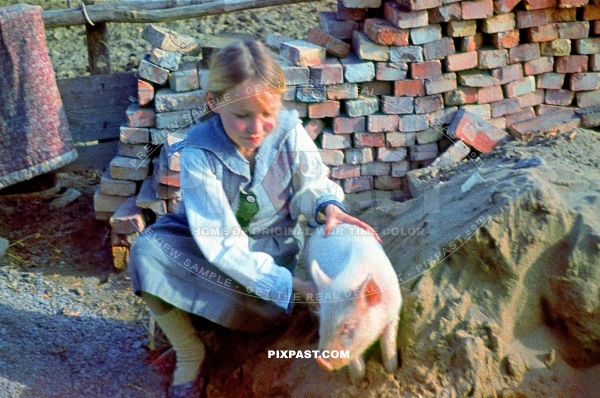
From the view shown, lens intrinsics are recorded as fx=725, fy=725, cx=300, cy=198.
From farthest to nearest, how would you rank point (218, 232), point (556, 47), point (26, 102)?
point (556, 47) < point (26, 102) < point (218, 232)

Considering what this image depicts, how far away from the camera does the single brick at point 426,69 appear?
375 cm

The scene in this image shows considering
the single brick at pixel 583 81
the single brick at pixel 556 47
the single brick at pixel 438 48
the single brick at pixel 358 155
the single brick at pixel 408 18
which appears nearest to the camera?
the single brick at pixel 408 18

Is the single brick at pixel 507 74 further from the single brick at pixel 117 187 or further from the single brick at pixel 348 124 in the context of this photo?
the single brick at pixel 117 187

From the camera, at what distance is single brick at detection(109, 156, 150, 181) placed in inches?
152

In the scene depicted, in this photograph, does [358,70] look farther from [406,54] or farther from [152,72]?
[152,72]

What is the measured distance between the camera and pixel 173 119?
3766mm

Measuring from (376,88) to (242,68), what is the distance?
1737mm

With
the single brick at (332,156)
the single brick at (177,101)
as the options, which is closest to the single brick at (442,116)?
the single brick at (332,156)

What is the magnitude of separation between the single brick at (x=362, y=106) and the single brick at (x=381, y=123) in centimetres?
4

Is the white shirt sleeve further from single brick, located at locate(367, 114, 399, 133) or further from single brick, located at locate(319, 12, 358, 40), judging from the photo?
single brick, located at locate(319, 12, 358, 40)

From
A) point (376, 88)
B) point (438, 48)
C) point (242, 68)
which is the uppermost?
point (242, 68)

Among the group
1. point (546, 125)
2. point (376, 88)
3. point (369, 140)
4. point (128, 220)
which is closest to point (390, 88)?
point (376, 88)

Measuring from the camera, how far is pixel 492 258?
7.68 feet

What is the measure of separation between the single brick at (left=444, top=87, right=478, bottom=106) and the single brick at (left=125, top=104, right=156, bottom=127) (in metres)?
1.56
